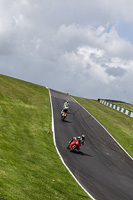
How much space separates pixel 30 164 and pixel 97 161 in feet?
24.7

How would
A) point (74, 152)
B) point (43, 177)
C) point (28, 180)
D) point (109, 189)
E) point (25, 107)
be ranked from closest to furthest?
point (28, 180) → point (43, 177) → point (109, 189) → point (74, 152) → point (25, 107)

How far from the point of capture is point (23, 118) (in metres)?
27.2

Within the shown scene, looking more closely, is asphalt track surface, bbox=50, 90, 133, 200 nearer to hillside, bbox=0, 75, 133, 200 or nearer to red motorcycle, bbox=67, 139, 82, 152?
red motorcycle, bbox=67, 139, 82, 152

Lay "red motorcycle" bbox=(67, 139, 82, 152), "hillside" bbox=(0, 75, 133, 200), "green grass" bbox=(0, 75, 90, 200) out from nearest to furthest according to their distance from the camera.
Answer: "green grass" bbox=(0, 75, 90, 200)
"hillside" bbox=(0, 75, 133, 200)
"red motorcycle" bbox=(67, 139, 82, 152)

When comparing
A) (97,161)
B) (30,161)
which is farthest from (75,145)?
(30,161)

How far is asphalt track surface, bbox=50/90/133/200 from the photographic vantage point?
49.5 feet

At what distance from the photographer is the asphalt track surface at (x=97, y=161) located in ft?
49.5

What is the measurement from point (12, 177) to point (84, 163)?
30.0 feet

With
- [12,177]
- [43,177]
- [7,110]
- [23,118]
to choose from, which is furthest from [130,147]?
[12,177]

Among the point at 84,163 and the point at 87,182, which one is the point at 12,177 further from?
the point at 84,163

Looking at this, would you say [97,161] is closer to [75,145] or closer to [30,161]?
[75,145]

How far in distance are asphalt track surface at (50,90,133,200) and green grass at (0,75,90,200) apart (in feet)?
3.35

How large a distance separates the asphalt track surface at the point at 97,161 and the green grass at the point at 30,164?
102 cm

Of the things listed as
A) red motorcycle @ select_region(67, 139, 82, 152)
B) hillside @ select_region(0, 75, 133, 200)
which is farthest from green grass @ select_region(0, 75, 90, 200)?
red motorcycle @ select_region(67, 139, 82, 152)
